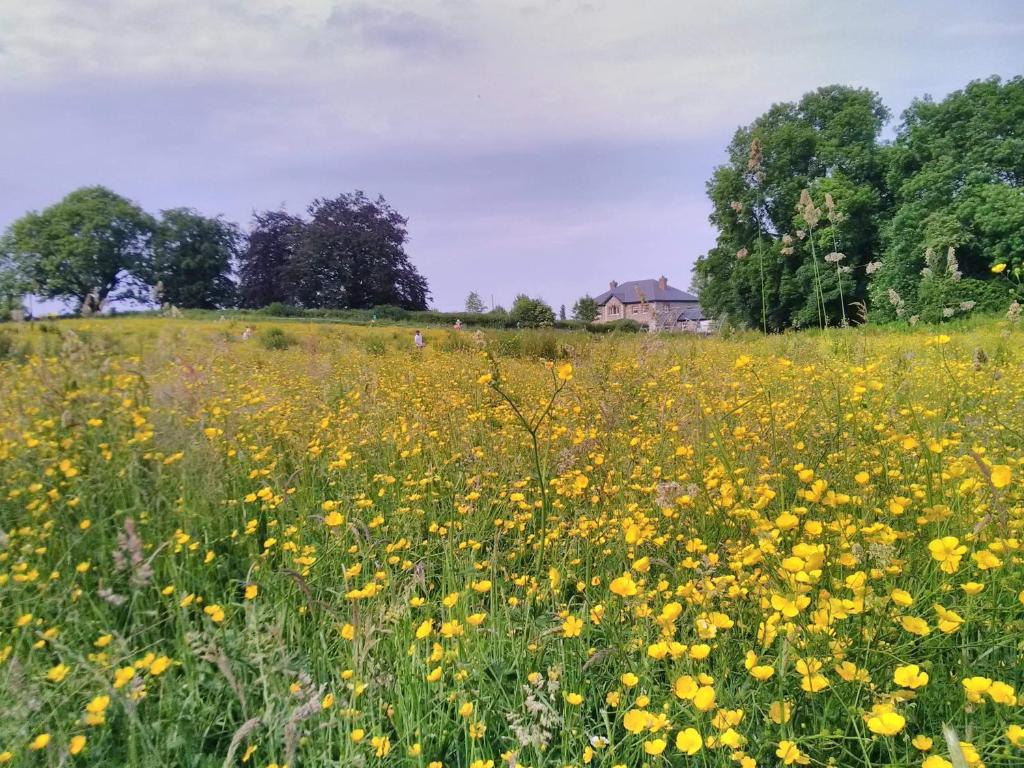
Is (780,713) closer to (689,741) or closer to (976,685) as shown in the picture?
(689,741)

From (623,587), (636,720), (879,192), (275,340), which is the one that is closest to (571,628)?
(623,587)

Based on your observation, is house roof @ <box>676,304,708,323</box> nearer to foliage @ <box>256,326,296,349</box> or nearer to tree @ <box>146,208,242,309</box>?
foliage @ <box>256,326,296,349</box>

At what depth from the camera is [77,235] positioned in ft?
128

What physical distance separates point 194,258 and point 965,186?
5139 centimetres

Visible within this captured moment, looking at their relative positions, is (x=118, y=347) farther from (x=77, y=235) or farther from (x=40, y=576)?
(x=77, y=235)

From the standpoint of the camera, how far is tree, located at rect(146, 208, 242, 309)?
43562 mm

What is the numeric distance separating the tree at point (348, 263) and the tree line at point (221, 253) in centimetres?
8

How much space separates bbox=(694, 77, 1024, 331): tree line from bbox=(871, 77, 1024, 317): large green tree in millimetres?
46

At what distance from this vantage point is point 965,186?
23719mm

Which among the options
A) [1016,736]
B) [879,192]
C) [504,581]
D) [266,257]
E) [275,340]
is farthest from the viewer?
[266,257]

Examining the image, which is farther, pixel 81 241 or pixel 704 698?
pixel 81 241

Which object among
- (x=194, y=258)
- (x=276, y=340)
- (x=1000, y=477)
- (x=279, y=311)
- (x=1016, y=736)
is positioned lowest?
(x=1016, y=736)

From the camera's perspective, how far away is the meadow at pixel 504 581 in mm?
Result: 1237

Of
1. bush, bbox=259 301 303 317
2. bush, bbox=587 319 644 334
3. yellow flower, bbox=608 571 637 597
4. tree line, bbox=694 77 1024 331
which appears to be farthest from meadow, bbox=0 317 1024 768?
bush, bbox=259 301 303 317
